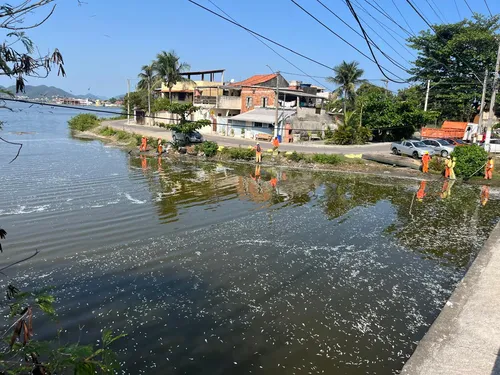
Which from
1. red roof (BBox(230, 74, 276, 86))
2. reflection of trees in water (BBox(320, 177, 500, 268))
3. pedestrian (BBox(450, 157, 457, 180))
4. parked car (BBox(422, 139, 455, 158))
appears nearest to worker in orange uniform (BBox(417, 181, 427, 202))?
reflection of trees in water (BBox(320, 177, 500, 268))

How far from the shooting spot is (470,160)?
2627 cm

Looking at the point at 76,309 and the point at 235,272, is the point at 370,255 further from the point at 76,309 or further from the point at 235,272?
the point at 76,309

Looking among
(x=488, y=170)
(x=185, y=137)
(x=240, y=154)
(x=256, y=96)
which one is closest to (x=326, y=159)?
(x=240, y=154)

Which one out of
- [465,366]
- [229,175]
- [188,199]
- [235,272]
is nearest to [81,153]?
[229,175]

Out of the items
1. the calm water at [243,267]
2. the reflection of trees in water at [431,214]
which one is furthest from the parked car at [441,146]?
the calm water at [243,267]

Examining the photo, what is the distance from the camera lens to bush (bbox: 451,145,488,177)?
26.2 metres

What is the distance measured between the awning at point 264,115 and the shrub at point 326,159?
1145cm

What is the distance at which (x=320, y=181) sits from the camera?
25.2 metres

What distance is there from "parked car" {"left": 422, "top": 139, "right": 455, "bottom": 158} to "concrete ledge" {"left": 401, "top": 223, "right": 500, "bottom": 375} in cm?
2375

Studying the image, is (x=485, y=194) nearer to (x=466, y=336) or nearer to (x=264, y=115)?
(x=466, y=336)

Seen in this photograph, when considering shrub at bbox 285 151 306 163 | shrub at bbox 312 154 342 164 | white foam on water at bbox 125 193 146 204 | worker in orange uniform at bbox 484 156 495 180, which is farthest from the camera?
shrub at bbox 285 151 306 163

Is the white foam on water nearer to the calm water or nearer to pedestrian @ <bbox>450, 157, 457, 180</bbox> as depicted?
the calm water

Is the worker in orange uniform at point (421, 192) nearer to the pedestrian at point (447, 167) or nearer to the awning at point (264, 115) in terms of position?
the pedestrian at point (447, 167)

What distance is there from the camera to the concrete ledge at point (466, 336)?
603 centimetres
